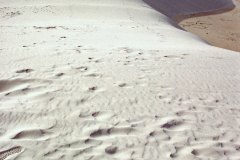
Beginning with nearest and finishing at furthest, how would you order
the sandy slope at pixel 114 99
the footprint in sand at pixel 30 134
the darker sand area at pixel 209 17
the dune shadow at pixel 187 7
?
the sandy slope at pixel 114 99 < the footprint in sand at pixel 30 134 < the darker sand area at pixel 209 17 < the dune shadow at pixel 187 7

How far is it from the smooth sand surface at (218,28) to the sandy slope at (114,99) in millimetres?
4775

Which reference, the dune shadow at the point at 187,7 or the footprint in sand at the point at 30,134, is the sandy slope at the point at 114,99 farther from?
the dune shadow at the point at 187,7

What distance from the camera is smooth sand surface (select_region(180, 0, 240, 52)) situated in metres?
13.4

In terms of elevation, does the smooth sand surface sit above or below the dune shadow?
below

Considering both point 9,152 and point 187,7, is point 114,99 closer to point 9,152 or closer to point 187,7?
point 9,152

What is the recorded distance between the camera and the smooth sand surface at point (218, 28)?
43.9 feet

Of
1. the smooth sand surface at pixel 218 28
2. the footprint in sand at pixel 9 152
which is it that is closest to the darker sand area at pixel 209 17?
→ the smooth sand surface at pixel 218 28

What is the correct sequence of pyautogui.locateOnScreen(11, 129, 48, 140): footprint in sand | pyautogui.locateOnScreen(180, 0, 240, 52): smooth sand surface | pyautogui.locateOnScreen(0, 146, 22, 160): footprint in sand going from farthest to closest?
pyautogui.locateOnScreen(180, 0, 240, 52): smooth sand surface
pyautogui.locateOnScreen(11, 129, 48, 140): footprint in sand
pyautogui.locateOnScreen(0, 146, 22, 160): footprint in sand

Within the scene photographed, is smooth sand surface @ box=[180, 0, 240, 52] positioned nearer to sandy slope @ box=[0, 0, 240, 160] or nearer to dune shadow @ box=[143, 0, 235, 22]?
dune shadow @ box=[143, 0, 235, 22]

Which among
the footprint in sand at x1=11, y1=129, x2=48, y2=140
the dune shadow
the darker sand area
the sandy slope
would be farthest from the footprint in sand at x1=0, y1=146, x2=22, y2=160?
the dune shadow

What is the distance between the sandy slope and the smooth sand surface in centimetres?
478

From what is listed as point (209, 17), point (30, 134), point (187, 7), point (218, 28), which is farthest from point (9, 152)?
point (187, 7)

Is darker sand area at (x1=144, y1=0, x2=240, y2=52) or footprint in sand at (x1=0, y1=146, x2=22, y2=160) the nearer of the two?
footprint in sand at (x1=0, y1=146, x2=22, y2=160)

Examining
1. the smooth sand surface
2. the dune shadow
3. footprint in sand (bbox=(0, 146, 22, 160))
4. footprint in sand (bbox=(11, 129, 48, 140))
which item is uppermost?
footprint in sand (bbox=(11, 129, 48, 140))
